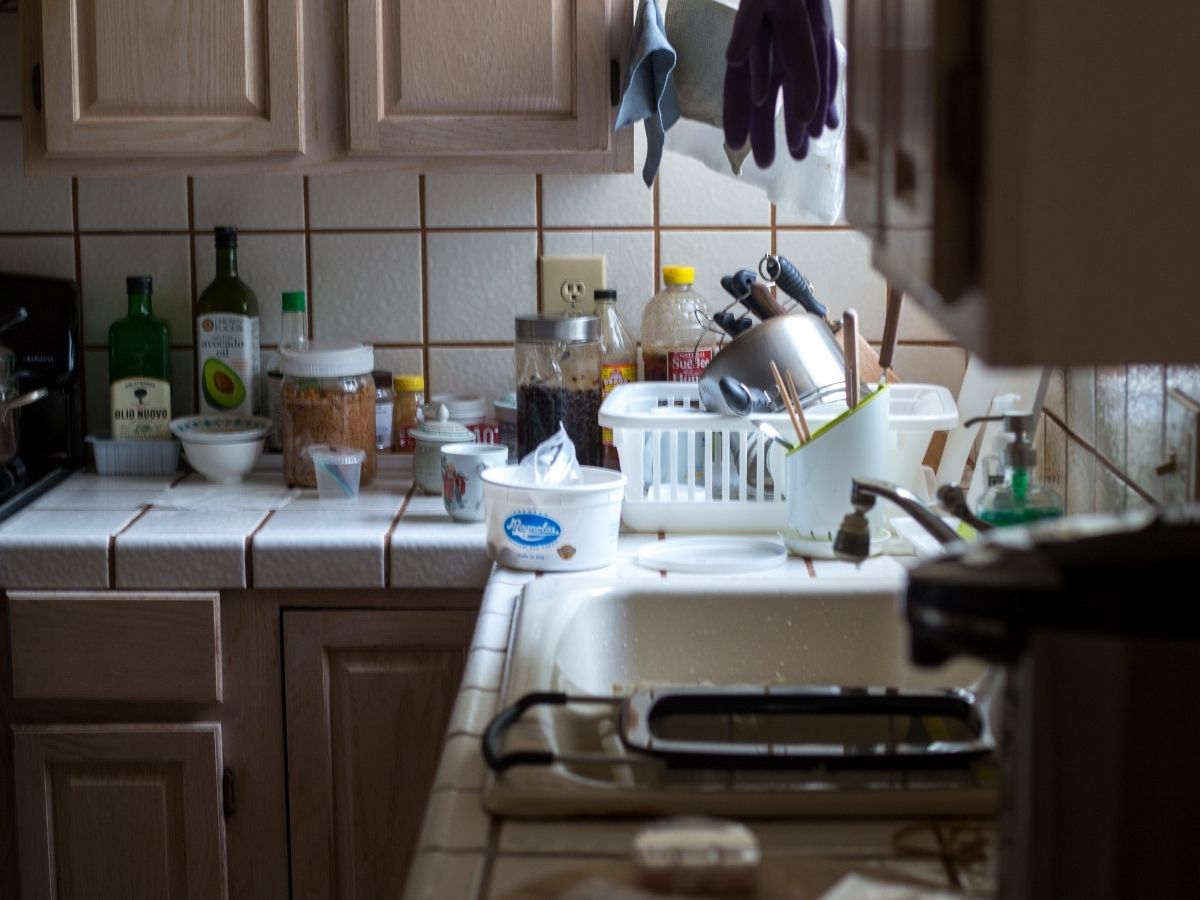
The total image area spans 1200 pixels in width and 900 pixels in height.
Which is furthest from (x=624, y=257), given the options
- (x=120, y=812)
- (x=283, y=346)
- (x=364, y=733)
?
(x=120, y=812)

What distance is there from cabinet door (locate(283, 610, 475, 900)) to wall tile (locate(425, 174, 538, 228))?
2.40 feet

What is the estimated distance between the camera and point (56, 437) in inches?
93.0

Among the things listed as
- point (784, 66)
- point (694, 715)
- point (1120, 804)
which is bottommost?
point (694, 715)

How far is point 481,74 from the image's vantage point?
81.4 inches

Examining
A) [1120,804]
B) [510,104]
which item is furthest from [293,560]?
[1120,804]

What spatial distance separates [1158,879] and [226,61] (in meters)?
1.69

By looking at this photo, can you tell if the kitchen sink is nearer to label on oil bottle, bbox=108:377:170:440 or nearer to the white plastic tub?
the white plastic tub

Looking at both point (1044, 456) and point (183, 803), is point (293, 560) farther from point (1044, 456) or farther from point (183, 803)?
point (1044, 456)

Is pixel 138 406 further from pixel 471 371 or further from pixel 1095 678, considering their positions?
pixel 1095 678

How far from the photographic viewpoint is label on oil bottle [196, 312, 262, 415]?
2350mm

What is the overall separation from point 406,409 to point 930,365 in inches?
31.3

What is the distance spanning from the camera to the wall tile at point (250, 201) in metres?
2.42

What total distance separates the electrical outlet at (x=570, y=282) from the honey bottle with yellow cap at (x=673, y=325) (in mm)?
132

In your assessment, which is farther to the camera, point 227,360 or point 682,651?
point 227,360
